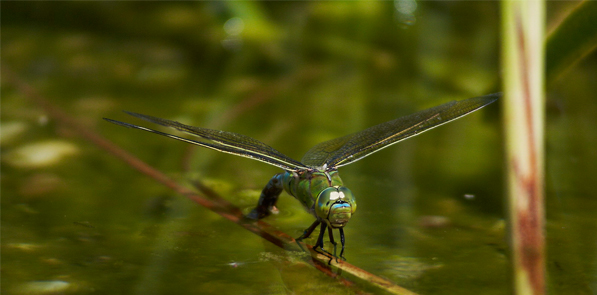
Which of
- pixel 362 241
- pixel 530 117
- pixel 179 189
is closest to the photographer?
pixel 530 117

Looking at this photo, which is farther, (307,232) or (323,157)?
(323,157)

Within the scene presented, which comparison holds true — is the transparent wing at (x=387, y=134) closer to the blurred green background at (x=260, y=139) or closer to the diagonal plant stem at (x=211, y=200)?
the blurred green background at (x=260, y=139)

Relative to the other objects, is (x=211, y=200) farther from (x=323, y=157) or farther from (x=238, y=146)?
(x=323, y=157)

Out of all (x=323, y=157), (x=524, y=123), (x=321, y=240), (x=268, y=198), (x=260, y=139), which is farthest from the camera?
(x=260, y=139)

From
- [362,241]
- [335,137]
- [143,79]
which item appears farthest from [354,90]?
[362,241]

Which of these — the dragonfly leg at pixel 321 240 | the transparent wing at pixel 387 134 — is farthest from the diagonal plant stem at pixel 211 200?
the transparent wing at pixel 387 134

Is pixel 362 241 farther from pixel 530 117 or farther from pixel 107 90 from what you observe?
pixel 107 90

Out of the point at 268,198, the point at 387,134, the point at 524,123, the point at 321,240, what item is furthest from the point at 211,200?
the point at 524,123
